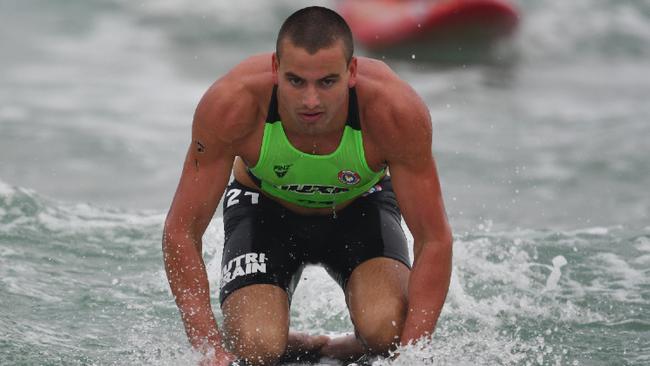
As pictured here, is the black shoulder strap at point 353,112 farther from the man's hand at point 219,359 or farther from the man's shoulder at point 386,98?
the man's hand at point 219,359

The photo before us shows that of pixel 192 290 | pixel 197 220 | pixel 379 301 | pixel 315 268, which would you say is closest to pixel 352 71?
pixel 197 220

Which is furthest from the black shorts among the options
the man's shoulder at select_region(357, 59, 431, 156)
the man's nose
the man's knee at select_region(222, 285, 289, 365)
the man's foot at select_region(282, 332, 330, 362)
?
the man's nose

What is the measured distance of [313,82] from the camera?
17.6 ft

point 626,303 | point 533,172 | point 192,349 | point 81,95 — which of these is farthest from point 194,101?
point 192,349

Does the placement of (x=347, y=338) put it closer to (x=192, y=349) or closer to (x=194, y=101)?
(x=192, y=349)

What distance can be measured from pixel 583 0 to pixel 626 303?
12264 mm

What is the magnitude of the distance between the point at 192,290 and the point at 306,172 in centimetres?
81

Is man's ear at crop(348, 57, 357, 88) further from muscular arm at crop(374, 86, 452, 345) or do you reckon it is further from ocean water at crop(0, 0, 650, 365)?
ocean water at crop(0, 0, 650, 365)

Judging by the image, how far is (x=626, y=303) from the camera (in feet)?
25.2

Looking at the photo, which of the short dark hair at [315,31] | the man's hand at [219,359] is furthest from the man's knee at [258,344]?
the short dark hair at [315,31]

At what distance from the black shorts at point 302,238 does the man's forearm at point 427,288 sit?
0.52m

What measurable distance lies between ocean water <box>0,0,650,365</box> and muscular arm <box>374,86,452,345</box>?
0.21 m

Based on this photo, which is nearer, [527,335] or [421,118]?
[421,118]

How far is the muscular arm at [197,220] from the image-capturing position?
578cm
